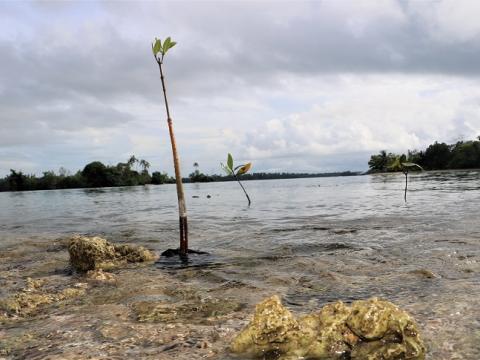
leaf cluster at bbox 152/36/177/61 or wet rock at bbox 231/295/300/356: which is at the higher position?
leaf cluster at bbox 152/36/177/61

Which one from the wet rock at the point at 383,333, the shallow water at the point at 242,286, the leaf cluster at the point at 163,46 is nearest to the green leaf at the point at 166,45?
the leaf cluster at the point at 163,46

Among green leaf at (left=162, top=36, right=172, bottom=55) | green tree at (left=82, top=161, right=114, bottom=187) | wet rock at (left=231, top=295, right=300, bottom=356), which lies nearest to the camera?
wet rock at (left=231, top=295, right=300, bottom=356)

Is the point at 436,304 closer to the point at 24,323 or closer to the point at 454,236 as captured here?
the point at 24,323

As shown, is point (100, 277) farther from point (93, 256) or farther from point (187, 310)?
point (187, 310)

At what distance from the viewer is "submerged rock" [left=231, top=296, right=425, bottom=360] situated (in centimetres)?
339

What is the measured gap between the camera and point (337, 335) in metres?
3.57

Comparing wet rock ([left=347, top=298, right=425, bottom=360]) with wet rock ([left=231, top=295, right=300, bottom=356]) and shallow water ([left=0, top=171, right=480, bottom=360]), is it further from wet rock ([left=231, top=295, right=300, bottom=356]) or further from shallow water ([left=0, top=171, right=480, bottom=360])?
wet rock ([left=231, top=295, right=300, bottom=356])

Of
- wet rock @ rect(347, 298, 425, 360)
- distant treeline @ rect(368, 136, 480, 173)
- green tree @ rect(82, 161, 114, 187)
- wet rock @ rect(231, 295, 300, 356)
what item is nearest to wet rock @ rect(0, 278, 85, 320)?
wet rock @ rect(231, 295, 300, 356)

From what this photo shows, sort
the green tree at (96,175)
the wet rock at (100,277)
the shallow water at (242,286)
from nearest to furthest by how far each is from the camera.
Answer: the shallow water at (242,286)
the wet rock at (100,277)
the green tree at (96,175)

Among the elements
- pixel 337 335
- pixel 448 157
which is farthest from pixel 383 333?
pixel 448 157

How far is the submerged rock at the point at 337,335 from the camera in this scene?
11.1 feet

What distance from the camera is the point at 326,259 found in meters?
8.89

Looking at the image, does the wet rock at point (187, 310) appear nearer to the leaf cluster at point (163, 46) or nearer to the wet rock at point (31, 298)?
the wet rock at point (31, 298)

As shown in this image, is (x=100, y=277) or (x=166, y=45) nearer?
(x=100, y=277)
